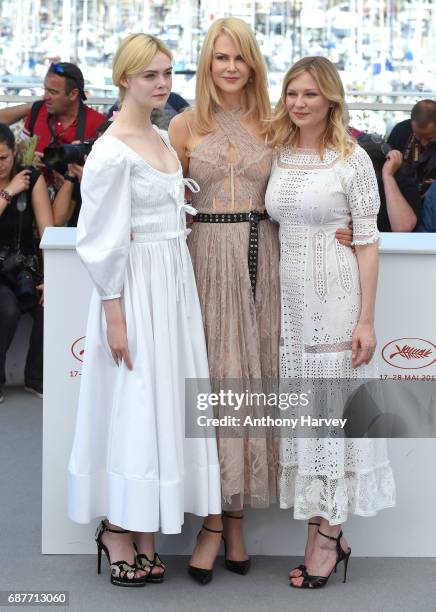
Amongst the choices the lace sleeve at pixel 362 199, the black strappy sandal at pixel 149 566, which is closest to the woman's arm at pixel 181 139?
the lace sleeve at pixel 362 199

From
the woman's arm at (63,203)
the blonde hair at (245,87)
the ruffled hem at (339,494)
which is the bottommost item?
the ruffled hem at (339,494)

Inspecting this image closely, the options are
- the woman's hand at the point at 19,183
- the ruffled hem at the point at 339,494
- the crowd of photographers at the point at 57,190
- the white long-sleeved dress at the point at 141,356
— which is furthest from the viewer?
the woman's hand at the point at 19,183

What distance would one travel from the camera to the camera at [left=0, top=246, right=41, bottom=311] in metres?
6.06

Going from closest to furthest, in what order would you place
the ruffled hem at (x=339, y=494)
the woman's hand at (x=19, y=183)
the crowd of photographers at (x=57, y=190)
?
the ruffled hem at (x=339, y=494) → the crowd of photographers at (x=57, y=190) → the woman's hand at (x=19, y=183)

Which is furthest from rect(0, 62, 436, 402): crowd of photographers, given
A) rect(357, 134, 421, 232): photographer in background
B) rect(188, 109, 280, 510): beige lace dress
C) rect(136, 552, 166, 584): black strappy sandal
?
rect(136, 552, 166, 584): black strappy sandal

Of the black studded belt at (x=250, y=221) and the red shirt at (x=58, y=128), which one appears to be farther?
the red shirt at (x=58, y=128)

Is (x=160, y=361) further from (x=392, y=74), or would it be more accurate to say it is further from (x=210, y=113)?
(x=392, y=74)

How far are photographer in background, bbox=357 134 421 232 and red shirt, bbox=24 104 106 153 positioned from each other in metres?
1.86

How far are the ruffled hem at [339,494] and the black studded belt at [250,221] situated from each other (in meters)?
0.64

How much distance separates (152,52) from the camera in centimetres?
340

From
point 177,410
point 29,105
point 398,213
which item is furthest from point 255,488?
point 29,105

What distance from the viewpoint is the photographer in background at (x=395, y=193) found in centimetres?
564

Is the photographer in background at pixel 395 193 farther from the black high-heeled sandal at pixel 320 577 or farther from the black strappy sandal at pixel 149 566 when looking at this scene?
the black strappy sandal at pixel 149 566

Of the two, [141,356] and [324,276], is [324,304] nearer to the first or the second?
[324,276]
